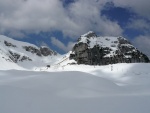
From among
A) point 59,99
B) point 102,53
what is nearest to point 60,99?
point 59,99

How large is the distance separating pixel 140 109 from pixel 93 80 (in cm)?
487

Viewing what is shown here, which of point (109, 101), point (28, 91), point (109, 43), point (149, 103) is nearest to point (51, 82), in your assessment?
point (28, 91)

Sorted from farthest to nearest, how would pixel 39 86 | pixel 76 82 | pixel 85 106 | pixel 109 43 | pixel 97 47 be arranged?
1. pixel 109 43
2. pixel 97 47
3. pixel 76 82
4. pixel 39 86
5. pixel 85 106

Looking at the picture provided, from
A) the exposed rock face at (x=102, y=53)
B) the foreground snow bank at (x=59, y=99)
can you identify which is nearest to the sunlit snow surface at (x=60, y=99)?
the foreground snow bank at (x=59, y=99)

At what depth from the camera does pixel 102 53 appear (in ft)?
367

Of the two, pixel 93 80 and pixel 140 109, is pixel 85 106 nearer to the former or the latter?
pixel 140 109

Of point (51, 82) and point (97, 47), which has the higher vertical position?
point (97, 47)

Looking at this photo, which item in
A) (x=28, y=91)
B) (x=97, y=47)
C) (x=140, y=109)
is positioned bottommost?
(x=140, y=109)

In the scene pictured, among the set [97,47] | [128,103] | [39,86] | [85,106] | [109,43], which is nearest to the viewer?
[85,106]

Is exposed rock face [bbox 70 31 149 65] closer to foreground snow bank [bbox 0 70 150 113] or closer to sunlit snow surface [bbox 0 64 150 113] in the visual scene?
sunlit snow surface [bbox 0 64 150 113]

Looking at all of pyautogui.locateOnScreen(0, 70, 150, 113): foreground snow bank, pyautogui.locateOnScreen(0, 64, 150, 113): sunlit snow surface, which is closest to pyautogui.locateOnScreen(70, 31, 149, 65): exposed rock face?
pyautogui.locateOnScreen(0, 64, 150, 113): sunlit snow surface

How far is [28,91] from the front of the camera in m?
10.6

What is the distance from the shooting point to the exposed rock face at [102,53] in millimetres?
108125

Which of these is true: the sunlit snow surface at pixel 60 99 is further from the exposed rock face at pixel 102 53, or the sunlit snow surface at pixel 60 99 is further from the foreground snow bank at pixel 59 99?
the exposed rock face at pixel 102 53
